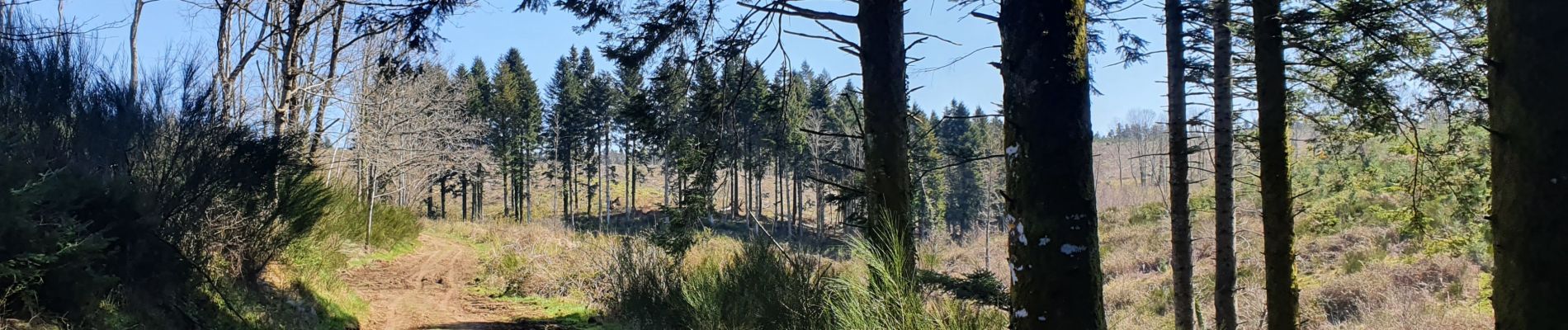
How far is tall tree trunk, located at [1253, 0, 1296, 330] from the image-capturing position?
5.73 metres

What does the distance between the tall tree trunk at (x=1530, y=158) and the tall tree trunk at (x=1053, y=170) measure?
1.54m

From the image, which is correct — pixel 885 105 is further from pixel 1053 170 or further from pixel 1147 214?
pixel 1147 214

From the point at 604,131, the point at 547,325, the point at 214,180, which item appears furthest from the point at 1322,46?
the point at 604,131

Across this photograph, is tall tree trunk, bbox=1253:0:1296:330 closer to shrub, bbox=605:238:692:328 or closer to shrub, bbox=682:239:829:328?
shrub, bbox=682:239:829:328

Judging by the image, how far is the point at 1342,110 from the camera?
630 centimetres

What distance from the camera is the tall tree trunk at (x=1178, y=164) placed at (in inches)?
312

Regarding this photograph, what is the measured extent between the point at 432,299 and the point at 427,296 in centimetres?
33

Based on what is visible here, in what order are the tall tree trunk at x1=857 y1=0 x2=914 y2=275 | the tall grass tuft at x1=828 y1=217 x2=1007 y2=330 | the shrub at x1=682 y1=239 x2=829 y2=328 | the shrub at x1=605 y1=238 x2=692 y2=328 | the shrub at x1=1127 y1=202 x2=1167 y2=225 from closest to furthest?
the tall grass tuft at x1=828 y1=217 x2=1007 y2=330 → the shrub at x1=682 y1=239 x2=829 y2=328 → the tall tree trunk at x1=857 y1=0 x2=914 y2=275 → the shrub at x1=605 y1=238 x2=692 y2=328 → the shrub at x1=1127 y1=202 x2=1167 y2=225

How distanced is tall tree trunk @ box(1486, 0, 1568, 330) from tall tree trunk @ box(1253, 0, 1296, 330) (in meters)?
3.20

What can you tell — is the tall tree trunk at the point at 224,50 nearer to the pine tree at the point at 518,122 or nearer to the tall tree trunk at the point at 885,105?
the tall tree trunk at the point at 885,105

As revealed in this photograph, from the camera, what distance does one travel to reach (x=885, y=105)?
17.2 ft

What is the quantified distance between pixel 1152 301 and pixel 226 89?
1662 cm

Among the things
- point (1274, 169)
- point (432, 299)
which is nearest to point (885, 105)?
point (1274, 169)

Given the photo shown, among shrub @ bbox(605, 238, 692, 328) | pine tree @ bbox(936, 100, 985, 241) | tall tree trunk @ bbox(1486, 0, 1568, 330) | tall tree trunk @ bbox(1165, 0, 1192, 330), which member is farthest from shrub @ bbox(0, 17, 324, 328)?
pine tree @ bbox(936, 100, 985, 241)
